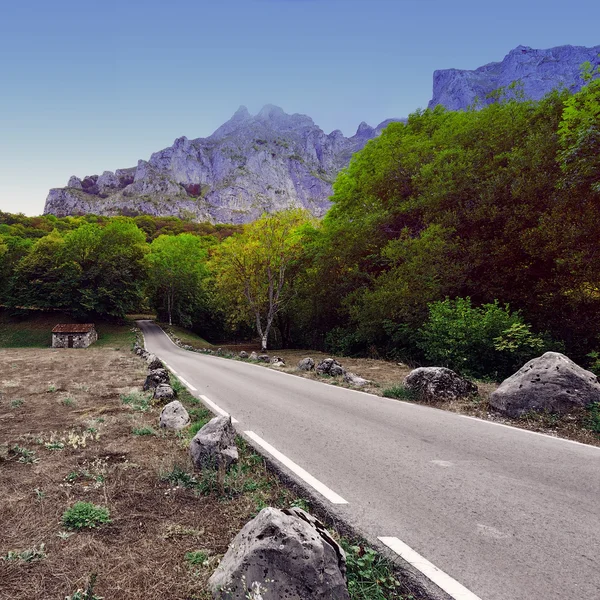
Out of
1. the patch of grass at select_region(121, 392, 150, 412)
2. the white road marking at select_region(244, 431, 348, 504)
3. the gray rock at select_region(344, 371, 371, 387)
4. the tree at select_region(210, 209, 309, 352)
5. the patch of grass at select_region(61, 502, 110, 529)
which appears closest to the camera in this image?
the patch of grass at select_region(61, 502, 110, 529)

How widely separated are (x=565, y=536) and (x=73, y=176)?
784ft

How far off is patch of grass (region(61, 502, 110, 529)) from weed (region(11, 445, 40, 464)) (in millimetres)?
2219

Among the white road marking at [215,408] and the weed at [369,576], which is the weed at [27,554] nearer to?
the weed at [369,576]

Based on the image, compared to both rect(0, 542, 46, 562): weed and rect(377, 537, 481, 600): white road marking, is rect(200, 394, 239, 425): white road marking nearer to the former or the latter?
rect(0, 542, 46, 562): weed

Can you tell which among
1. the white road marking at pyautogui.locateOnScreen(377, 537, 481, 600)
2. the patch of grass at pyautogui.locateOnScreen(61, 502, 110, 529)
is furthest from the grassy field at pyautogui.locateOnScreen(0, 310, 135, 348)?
the white road marking at pyautogui.locateOnScreen(377, 537, 481, 600)

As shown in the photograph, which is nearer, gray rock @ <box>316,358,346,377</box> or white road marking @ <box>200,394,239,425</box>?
white road marking @ <box>200,394,239,425</box>

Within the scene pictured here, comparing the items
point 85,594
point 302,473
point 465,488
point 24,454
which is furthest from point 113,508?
point 465,488

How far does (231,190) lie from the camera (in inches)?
7407

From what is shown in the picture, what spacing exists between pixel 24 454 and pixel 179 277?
51.0 meters

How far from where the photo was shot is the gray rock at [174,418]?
295 inches

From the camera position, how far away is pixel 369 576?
287 centimetres

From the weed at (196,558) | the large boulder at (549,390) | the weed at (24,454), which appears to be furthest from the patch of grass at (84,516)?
the large boulder at (549,390)

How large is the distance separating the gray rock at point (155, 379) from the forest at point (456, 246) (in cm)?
1040

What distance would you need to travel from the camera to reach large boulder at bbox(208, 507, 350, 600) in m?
2.41
